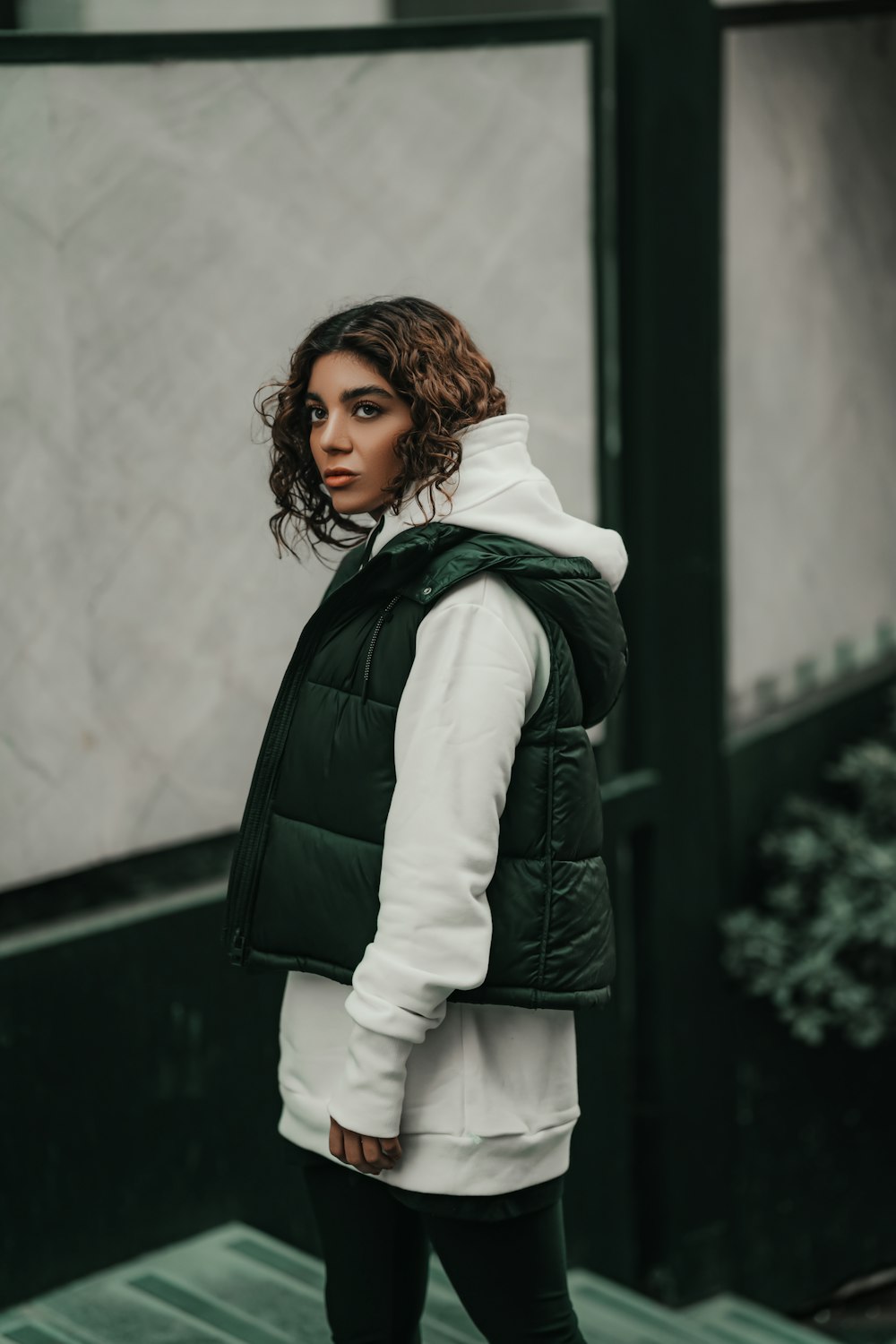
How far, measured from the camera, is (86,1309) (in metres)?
3.05

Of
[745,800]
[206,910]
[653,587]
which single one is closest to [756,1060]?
[745,800]

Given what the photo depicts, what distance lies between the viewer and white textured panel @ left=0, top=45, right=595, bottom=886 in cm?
303

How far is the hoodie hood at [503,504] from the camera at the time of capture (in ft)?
6.48

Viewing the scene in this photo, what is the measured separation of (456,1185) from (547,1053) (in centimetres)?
19

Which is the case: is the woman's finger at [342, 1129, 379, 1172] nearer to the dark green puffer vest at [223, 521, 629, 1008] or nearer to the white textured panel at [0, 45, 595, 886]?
the dark green puffer vest at [223, 521, 629, 1008]

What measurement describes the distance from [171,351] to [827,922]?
7.58 ft

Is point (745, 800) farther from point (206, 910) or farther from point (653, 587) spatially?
point (206, 910)

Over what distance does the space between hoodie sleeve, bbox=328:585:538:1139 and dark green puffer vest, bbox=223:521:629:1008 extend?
5 cm

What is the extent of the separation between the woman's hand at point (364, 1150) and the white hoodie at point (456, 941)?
0.02m

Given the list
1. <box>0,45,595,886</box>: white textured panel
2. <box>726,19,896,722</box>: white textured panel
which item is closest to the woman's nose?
<box>0,45,595,886</box>: white textured panel

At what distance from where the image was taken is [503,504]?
6.51 feet

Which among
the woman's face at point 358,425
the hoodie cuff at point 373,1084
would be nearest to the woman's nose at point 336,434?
the woman's face at point 358,425

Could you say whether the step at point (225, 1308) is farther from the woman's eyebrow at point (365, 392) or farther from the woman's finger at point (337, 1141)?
the woman's eyebrow at point (365, 392)

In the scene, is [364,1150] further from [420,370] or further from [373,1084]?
[420,370]
